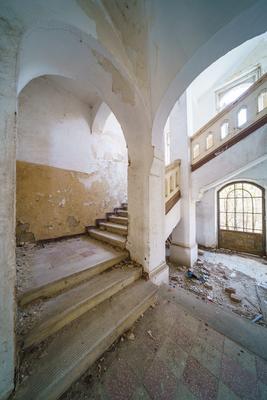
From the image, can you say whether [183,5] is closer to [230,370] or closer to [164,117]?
[164,117]

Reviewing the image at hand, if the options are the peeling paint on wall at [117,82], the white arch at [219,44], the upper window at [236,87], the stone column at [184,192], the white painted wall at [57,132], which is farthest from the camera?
the upper window at [236,87]

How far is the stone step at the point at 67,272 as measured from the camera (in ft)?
4.44

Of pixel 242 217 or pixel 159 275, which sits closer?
pixel 159 275

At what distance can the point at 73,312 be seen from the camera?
127cm

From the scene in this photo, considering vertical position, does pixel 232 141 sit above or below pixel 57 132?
below

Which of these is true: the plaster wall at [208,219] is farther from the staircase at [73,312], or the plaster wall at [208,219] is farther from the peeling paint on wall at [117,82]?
the peeling paint on wall at [117,82]

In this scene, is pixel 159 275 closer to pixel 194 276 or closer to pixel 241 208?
pixel 194 276

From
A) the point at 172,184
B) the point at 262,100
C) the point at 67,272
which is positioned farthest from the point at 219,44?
the point at 67,272

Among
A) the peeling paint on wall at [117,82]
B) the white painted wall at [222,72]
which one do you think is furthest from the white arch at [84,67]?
the white painted wall at [222,72]

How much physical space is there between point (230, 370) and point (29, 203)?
11.0ft

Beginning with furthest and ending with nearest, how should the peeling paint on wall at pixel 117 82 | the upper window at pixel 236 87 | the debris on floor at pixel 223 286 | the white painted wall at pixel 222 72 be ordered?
1. the upper window at pixel 236 87
2. the white painted wall at pixel 222 72
3. the debris on floor at pixel 223 286
4. the peeling paint on wall at pixel 117 82

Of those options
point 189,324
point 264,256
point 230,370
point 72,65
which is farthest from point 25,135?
point 264,256

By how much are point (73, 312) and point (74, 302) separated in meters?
0.08

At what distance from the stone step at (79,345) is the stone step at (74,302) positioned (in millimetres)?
63
